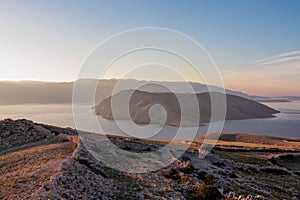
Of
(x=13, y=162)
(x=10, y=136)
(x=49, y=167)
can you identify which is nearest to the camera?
(x=49, y=167)

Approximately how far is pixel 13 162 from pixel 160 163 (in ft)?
50.9

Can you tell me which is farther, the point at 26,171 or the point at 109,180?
the point at 109,180

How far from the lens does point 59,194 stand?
1714 cm

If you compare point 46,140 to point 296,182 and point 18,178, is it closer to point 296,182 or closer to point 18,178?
point 18,178

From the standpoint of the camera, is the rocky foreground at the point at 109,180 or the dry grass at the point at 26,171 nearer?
the dry grass at the point at 26,171

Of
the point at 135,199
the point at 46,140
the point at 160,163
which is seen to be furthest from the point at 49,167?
the point at 46,140

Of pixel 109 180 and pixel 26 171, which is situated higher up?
pixel 26 171

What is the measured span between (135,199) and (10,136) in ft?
115

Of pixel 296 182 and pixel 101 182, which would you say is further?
pixel 296 182

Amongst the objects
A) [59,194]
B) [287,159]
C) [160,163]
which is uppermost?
[59,194]

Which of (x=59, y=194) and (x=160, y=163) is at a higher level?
(x=59, y=194)

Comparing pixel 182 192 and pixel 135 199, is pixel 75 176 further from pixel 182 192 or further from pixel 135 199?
pixel 182 192

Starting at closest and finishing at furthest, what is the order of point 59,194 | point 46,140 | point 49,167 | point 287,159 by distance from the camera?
1. point 59,194
2. point 49,167
3. point 46,140
4. point 287,159

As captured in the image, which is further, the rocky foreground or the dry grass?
the rocky foreground
